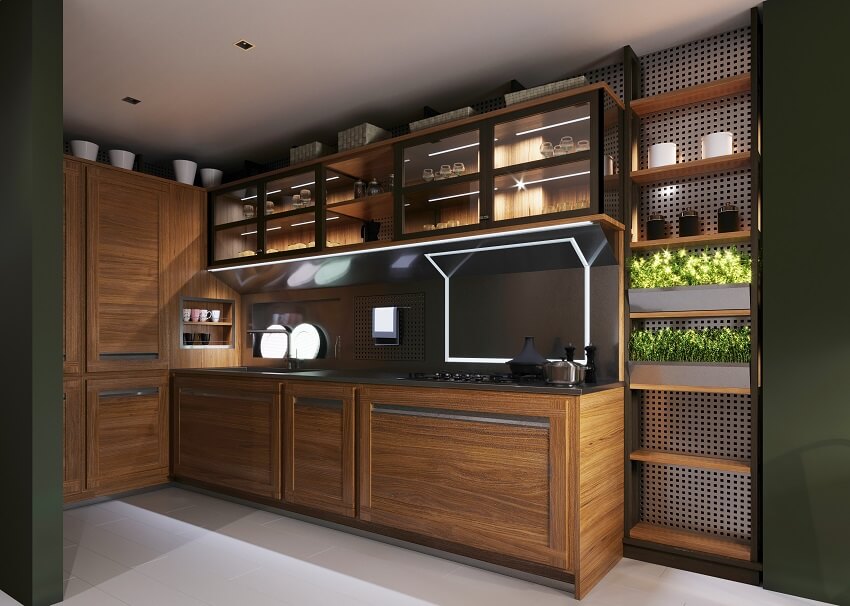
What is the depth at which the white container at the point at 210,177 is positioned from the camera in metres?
4.93

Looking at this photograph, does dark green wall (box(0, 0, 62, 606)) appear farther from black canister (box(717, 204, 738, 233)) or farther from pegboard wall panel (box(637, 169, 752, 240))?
black canister (box(717, 204, 738, 233))

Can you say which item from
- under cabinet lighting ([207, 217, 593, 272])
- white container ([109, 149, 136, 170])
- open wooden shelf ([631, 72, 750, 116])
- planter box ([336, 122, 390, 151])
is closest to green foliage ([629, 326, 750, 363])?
under cabinet lighting ([207, 217, 593, 272])

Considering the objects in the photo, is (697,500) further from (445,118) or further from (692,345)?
(445,118)

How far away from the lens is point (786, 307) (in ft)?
8.92

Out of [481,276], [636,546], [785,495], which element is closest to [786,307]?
[785,495]

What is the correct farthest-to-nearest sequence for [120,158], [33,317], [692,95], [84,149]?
[120,158] < [84,149] < [692,95] < [33,317]

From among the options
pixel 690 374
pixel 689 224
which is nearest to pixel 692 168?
pixel 689 224

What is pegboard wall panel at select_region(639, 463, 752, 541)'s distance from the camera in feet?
9.88

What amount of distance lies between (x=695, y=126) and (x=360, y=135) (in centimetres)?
204

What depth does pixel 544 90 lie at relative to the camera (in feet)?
10.3

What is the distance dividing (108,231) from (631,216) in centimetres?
353

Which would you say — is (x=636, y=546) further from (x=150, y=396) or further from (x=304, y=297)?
(x=150, y=396)

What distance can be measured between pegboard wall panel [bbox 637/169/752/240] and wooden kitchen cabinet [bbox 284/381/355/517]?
2.00 m

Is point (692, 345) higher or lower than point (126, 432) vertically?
higher
